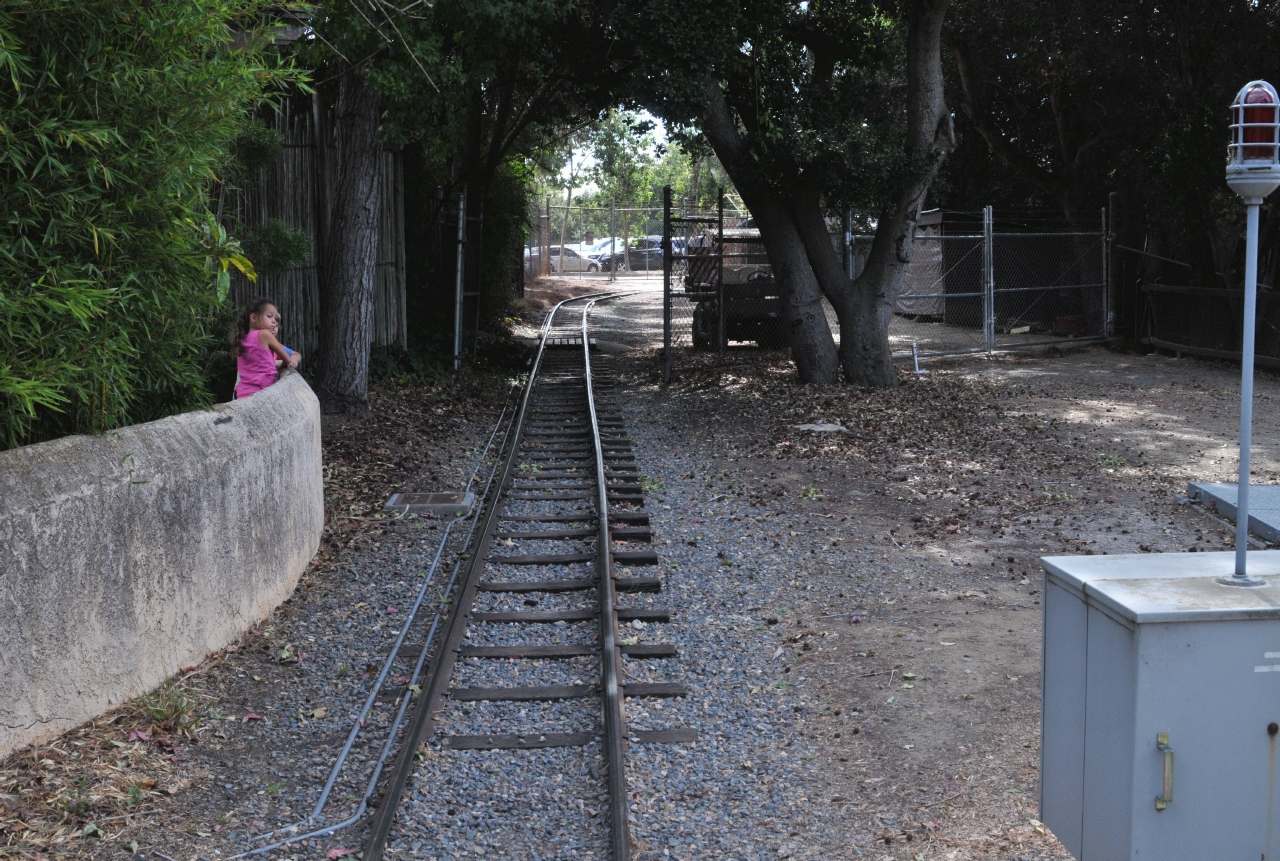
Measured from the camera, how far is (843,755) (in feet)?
16.2

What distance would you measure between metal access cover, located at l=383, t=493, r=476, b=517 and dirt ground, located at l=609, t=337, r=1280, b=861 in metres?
2.15

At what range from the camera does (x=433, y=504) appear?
30.2 ft

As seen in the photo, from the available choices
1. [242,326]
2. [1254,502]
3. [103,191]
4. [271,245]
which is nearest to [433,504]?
[242,326]

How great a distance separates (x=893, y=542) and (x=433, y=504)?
362cm

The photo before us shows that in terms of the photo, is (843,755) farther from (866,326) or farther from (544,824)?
(866,326)

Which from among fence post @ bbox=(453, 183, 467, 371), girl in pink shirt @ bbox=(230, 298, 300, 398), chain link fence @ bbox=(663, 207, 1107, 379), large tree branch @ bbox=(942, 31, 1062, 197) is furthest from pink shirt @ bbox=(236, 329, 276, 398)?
large tree branch @ bbox=(942, 31, 1062, 197)

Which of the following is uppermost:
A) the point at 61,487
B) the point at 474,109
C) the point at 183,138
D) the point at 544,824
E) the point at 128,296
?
the point at 474,109

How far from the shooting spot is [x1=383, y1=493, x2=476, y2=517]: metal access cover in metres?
9.11

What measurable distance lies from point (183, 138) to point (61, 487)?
1.72m

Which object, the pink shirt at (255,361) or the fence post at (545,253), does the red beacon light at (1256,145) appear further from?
the fence post at (545,253)

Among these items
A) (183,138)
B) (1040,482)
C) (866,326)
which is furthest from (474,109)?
(183,138)

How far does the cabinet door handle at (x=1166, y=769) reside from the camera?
3.25m

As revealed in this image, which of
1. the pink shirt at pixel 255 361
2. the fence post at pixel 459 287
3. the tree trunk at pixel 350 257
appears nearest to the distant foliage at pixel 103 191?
the pink shirt at pixel 255 361

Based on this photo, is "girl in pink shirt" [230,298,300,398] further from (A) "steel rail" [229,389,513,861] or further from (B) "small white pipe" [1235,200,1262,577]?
(B) "small white pipe" [1235,200,1262,577]
